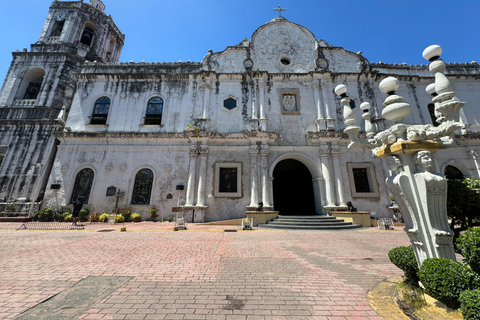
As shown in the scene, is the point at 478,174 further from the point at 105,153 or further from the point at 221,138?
the point at 105,153

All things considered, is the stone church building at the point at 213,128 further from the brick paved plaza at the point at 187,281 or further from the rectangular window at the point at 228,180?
the brick paved plaza at the point at 187,281

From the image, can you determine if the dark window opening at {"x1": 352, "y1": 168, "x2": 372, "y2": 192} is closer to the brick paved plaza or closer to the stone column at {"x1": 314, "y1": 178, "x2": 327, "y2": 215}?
the stone column at {"x1": 314, "y1": 178, "x2": 327, "y2": 215}

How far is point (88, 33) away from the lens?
20.9 m

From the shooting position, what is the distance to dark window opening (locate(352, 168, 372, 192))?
13431mm

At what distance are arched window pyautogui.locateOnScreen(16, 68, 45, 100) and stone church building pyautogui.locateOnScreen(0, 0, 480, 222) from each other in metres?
0.09

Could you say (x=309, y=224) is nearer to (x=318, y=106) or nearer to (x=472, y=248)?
(x=472, y=248)

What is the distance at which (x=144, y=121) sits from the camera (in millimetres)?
15539

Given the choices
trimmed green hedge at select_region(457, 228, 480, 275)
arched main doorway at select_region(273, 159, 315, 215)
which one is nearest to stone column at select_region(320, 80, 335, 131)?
arched main doorway at select_region(273, 159, 315, 215)

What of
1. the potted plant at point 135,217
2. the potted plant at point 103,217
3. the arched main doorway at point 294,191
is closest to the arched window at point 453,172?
the arched main doorway at point 294,191

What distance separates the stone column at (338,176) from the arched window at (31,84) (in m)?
26.8

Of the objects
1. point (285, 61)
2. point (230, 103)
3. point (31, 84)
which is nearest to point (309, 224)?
point (230, 103)

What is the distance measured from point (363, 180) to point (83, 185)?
20.2m

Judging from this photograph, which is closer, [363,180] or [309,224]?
[309,224]

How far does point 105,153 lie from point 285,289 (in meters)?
15.8
